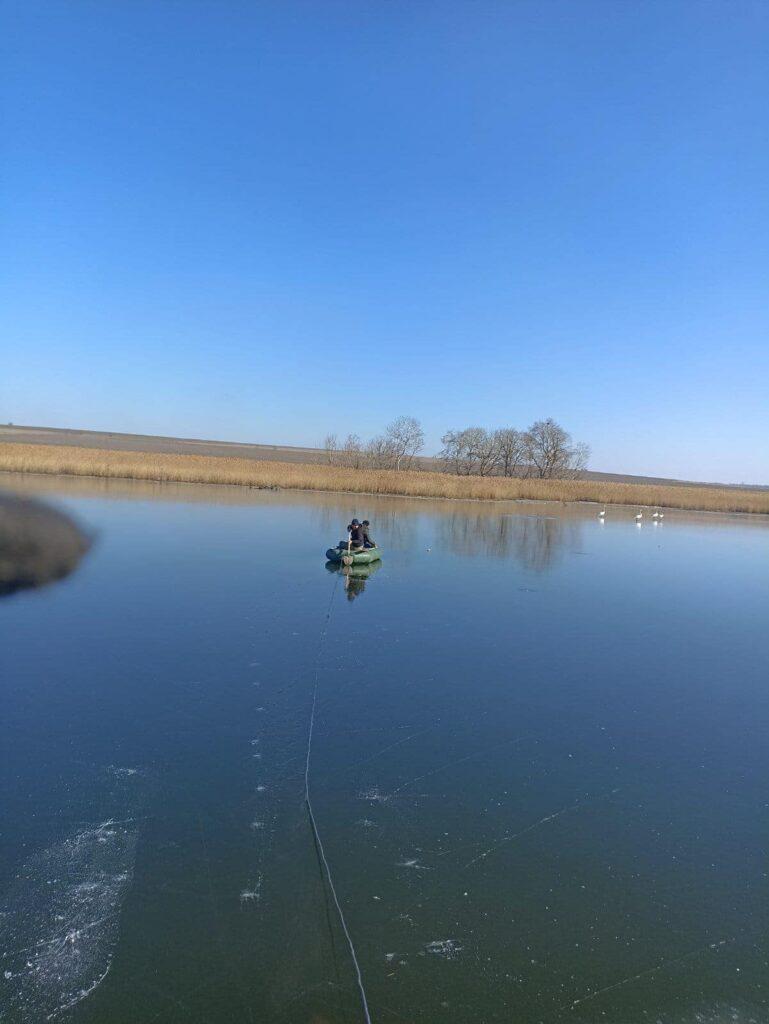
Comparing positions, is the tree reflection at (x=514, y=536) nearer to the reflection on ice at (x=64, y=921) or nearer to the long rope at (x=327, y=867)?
the long rope at (x=327, y=867)

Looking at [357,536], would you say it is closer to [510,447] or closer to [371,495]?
[371,495]

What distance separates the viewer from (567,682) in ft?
24.8

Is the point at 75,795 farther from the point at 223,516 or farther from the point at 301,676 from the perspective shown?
the point at 223,516

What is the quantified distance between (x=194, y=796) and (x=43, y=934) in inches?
52.1

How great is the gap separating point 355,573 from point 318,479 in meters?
18.8

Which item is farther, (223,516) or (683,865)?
(223,516)

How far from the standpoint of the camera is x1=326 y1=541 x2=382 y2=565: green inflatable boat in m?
13.3

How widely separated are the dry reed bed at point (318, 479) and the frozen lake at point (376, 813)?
21.2 metres

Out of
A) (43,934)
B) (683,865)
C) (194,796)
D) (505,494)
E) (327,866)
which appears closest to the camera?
(43,934)

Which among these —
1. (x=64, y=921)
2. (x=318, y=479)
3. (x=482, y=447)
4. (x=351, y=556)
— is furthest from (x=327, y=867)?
(x=482, y=447)

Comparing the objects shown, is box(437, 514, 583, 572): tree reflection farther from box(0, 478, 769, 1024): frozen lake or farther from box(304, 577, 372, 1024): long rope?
box(304, 577, 372, 1024): long rope

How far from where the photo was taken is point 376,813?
4.58 metres

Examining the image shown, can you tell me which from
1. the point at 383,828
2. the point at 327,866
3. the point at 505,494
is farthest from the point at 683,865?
the point at 505,494

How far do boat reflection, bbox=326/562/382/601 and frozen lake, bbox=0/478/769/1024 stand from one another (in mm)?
1529
